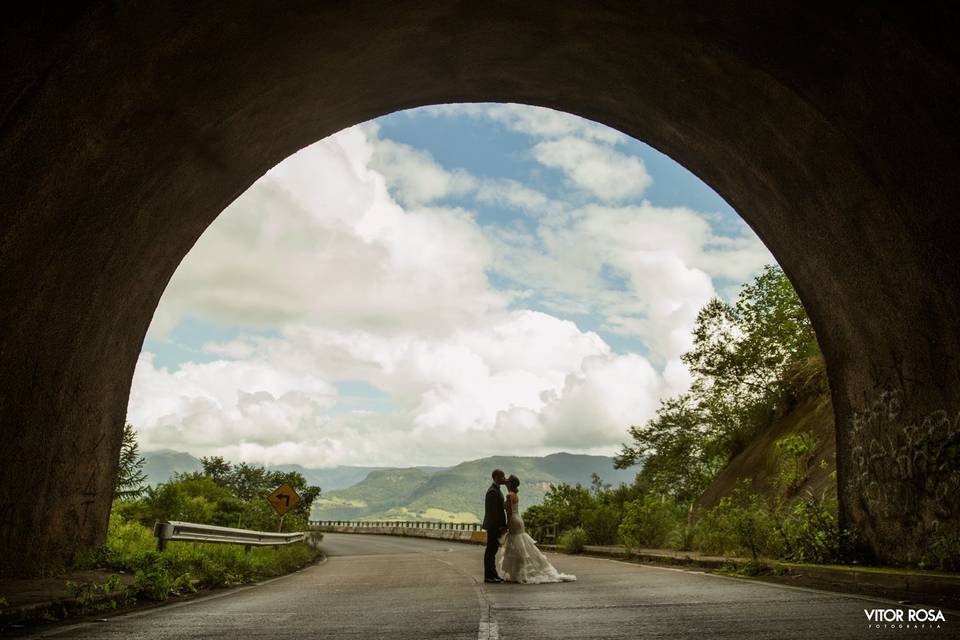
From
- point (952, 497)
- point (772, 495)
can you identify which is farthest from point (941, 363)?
point (772, 495)

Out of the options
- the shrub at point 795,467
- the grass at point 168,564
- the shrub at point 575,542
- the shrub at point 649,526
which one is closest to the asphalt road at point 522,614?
the grass at point 168,564

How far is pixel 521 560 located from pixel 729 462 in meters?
16.8

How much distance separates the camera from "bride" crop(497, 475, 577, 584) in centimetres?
1268

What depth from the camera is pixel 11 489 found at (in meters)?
8.19

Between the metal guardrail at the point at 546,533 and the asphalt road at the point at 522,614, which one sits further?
the metal guardrail at the point at 546,533

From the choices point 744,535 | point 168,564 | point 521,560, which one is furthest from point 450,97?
point 744,535

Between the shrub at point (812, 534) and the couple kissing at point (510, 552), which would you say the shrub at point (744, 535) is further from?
the couple kissing at point (510, 552)

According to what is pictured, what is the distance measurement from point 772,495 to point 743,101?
1379 cm

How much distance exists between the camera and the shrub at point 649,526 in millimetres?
20641

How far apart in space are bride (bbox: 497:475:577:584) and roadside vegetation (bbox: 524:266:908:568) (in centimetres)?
352

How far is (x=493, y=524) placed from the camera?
13102mm

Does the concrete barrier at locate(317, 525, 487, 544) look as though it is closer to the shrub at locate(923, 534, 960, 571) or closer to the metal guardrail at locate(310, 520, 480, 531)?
the metal guardrail at locate(310, 520, 480, 531)

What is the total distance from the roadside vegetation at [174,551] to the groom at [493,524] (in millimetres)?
4264

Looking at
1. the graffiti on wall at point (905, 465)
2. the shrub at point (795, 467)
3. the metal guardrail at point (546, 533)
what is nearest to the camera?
the graffiti on wall at point (905, 465)
